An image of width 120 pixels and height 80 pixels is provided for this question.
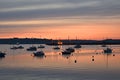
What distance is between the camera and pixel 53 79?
141 feet

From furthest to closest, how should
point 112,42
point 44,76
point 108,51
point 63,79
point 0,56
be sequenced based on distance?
point 112,42
point 108,51
point 0,56
point 44,76
point 63,79

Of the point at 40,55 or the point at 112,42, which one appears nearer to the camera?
the point at 40,55

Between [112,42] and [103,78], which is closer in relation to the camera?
[103,78]

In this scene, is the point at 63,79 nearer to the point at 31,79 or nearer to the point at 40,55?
the point at 31,79

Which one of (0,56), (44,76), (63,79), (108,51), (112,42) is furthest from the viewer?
(112,42)

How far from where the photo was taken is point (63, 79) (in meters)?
42.9

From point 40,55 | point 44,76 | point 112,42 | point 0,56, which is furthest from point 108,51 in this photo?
point 112,42

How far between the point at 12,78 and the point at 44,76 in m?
4.31

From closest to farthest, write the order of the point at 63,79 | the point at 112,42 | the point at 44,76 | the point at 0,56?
the point at 63,79 → the point at 44,76 → the point at 0,56 → the point at 112,42

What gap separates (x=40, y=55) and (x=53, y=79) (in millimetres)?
48781

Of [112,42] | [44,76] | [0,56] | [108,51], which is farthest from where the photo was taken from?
[112,42]

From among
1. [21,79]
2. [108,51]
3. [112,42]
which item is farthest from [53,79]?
[112,42]

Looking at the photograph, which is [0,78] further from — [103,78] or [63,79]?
→ [103,78]

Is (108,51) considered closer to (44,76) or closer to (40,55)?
(40,55)
